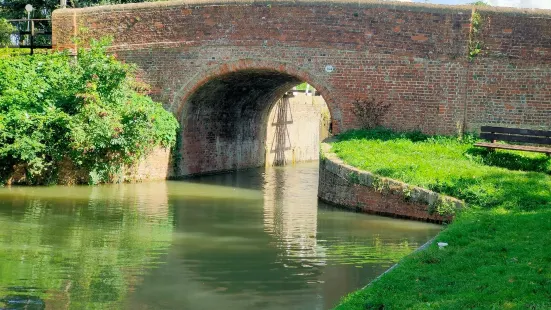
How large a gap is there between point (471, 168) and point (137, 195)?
682 cm

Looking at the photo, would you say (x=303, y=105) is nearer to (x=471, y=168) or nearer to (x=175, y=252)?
(x=471, y=168)

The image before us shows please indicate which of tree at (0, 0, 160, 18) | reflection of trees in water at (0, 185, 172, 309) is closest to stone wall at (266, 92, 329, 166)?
tree at (0, 0, 160, 18)

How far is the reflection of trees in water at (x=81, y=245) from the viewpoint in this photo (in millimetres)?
9062

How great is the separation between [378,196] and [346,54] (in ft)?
17.6

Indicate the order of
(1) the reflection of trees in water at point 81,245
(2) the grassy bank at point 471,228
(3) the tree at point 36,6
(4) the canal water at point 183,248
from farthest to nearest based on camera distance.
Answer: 1. (3) the tree at point 36,6
2. (1) the reflection of trees in water at point 81,245
3. (4) the canal water at point 183,248
4. (2) the grassy bank at point 471,228

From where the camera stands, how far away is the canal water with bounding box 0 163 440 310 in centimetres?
895

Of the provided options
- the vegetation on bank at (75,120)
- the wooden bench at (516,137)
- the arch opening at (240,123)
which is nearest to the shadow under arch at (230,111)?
the arch opening at (240,123)

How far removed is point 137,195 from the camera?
17.2 meters

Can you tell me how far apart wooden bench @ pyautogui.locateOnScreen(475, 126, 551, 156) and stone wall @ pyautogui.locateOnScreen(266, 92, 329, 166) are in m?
11.1

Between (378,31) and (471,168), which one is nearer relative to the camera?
(471,168)

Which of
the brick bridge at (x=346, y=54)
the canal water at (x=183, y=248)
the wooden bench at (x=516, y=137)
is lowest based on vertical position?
the canal water at (x=183, y=248)

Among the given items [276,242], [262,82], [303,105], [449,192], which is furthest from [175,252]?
[303,105]

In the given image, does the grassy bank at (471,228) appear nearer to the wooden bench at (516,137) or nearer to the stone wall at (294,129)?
the wooden bench at (516,137)

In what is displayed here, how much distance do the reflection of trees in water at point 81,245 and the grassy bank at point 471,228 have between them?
A: 310cm
